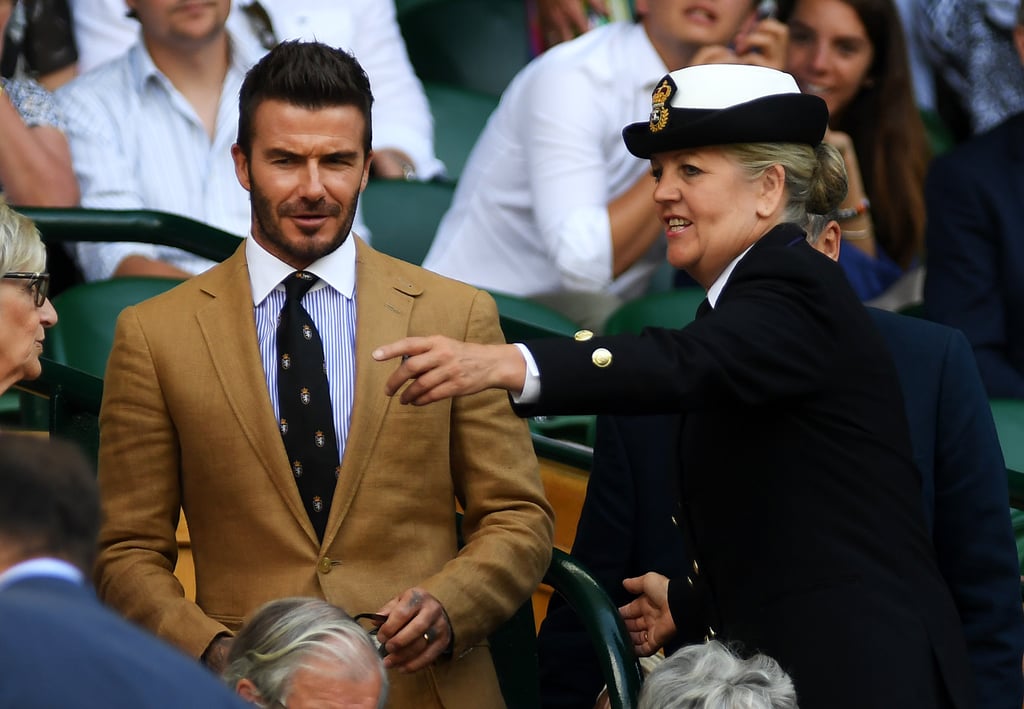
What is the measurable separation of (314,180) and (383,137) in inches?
120

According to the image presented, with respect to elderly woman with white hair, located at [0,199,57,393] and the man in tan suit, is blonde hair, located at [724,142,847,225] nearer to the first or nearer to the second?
the man in tan suit

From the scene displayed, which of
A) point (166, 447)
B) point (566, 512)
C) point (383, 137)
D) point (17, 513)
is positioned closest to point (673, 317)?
point (566, 512)

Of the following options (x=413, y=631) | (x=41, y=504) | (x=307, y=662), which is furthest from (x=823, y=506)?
(x=41, y=504)

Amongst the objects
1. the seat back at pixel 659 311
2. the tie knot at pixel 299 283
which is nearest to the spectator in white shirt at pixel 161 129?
the seat back at pixel 659 311

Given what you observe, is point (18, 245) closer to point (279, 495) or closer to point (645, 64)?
point (279, 495)

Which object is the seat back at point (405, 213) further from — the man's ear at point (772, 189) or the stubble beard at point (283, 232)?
the man's ear at point (772, 189)

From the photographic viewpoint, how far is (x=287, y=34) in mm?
5797

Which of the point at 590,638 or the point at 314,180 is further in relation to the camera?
the point at 590,638

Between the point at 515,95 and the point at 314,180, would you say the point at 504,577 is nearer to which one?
the point at 314,180

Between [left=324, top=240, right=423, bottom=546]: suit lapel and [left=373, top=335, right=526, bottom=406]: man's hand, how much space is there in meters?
Answer: 0.53

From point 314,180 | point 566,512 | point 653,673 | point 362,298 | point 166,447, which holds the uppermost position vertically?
point 314,180

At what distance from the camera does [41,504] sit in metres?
1.61

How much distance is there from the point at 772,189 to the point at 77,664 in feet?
5.37

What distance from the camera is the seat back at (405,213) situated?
226 inches
